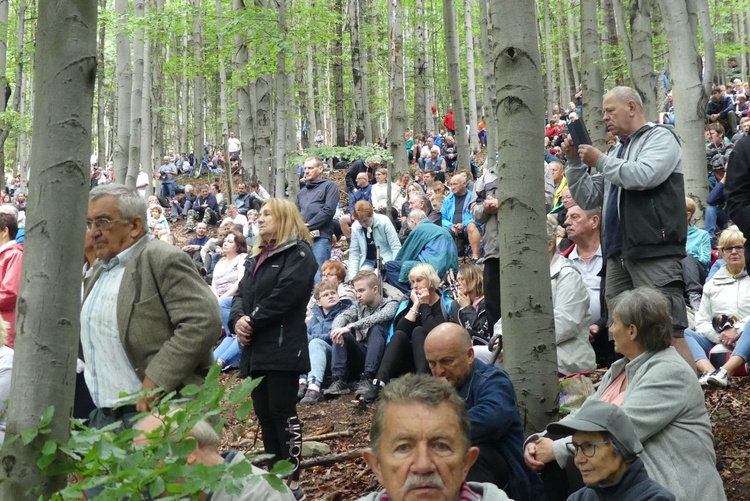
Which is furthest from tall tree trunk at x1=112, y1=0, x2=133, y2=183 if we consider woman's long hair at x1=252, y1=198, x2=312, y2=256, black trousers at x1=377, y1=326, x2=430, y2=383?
woman's long hair at x1=252, y1=198, x2=312, y2=256

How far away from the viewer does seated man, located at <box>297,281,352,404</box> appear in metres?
9.08

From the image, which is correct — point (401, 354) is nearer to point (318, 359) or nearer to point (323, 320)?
point (318, 359)

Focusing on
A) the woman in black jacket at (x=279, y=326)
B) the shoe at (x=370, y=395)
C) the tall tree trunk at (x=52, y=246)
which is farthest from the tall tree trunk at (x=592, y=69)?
the tall tree trunk at (x=52, y=246)

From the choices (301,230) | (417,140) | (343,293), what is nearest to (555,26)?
(417,140)

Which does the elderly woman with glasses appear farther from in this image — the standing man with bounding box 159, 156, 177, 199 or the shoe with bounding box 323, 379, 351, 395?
the standing man with bounding box 159, 156, 177, 199

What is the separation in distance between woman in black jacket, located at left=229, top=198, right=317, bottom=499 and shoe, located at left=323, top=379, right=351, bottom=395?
3.10 metres

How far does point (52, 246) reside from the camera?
8.77ft

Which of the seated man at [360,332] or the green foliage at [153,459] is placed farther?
the seated man at [360,332]

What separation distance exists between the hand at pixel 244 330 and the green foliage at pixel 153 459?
3.03 metres

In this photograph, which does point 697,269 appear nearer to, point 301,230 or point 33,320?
point 301,230

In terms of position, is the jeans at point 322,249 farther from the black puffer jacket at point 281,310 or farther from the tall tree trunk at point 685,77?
the black puffer jacket at point 281,310

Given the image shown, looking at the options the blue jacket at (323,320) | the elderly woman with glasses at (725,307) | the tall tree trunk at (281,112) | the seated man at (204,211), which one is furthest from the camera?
the seated man at (204,211)

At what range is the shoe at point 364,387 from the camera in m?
8.28

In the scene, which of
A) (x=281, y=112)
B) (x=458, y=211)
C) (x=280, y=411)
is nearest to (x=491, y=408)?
(x=280, y=411)
